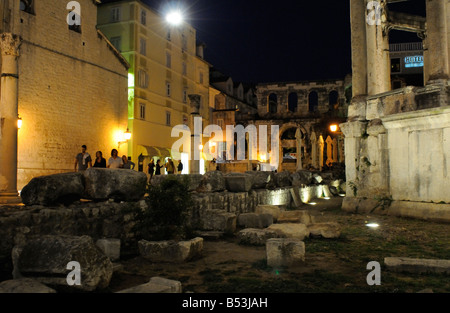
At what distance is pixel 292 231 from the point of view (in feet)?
25.3

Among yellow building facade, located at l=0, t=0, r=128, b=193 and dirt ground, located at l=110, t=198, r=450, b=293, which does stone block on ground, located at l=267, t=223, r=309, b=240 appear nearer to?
dirt ground, located at l=110, t=198, r=450, b=293

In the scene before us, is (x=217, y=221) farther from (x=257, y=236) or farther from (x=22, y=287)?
(x=22, y=287)

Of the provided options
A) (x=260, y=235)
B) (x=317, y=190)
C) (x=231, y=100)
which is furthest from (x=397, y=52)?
(x=260, y=235)

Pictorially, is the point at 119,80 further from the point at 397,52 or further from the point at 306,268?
the point at 397,52

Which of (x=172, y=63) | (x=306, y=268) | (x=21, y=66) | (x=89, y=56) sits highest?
(x=172, y=63)

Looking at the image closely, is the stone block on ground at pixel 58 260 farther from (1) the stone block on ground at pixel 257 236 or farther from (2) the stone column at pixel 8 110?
(2) the stone column at pixel 8 110

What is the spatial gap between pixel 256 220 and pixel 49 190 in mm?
5100

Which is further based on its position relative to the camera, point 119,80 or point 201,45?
point 201,45

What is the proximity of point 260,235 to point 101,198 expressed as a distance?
3117 millimetres

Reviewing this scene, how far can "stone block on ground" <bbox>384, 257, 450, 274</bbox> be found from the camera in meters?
5.19

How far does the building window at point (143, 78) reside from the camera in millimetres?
29953

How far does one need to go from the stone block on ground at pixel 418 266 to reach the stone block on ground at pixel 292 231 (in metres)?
2.26

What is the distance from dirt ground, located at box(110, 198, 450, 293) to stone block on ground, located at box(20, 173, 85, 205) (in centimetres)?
154

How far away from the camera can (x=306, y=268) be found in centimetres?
567
